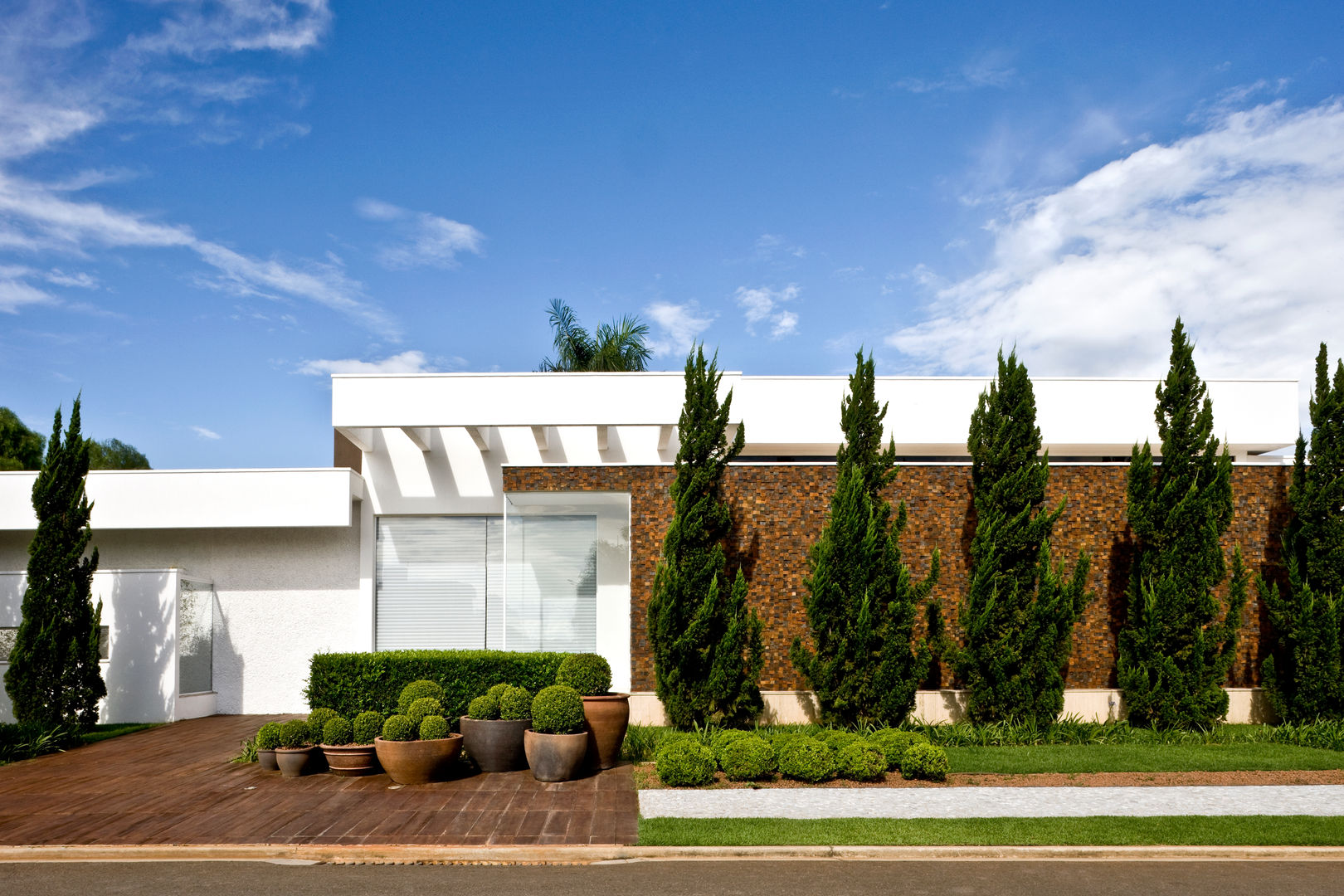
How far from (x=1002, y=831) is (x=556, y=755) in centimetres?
506

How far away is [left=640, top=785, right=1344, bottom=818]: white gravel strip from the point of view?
8.87 m

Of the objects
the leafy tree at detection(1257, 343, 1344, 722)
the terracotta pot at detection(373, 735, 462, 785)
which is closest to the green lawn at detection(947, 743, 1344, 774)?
the leafy tree at detection(1257, 343, 1344, 722)

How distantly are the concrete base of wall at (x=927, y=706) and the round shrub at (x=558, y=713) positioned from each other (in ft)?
10.7

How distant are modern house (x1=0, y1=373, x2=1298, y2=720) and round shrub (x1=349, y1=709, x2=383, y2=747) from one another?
12.6 feet

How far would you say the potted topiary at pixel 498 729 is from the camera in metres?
10.9

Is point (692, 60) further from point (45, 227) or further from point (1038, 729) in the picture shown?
point (45, 227)

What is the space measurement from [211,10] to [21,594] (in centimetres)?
1109

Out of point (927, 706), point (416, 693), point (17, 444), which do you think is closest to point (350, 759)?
point (416, 693)

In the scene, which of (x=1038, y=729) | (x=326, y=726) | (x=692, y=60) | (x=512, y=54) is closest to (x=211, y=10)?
(x=512, y=54)

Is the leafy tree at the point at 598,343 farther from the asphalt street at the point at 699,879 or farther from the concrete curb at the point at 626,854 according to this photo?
the asphalt street at the point at 699,879

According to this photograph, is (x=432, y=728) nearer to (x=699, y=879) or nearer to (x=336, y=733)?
(x=336, y=733)

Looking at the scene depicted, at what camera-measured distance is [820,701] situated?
1302cm

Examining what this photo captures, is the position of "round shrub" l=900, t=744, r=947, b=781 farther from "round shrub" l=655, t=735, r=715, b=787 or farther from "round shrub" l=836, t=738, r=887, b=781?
"round shrub" l=655, t=735, r=715, b=787

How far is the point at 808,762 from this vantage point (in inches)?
406
